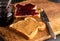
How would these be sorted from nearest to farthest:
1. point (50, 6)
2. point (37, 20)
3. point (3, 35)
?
point (3, 35) < point (37, 20) < point (50, 6)

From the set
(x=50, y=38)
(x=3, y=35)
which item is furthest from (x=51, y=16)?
(x=3, y=35)

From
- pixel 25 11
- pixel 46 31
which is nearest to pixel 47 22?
pixel 46 31

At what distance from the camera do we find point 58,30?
3.26 feet

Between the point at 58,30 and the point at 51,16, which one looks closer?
the point at 58,30

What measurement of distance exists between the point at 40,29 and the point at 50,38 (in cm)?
8

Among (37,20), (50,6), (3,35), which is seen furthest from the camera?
(50,6)

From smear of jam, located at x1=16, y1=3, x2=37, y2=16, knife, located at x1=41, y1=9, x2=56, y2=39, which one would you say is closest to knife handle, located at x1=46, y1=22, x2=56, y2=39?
knife, located at x1=41, y1=9, x2=56, y2=39

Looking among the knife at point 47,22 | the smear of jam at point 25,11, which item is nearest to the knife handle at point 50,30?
the knife at point 47,22

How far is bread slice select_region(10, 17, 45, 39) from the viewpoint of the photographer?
0.94m

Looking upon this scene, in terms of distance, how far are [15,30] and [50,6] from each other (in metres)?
0.41

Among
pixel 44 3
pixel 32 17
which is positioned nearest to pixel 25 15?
pixel 32 17

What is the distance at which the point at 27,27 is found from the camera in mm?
979

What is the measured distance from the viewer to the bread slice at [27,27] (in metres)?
0.94

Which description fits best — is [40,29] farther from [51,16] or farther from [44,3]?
[44,3]
